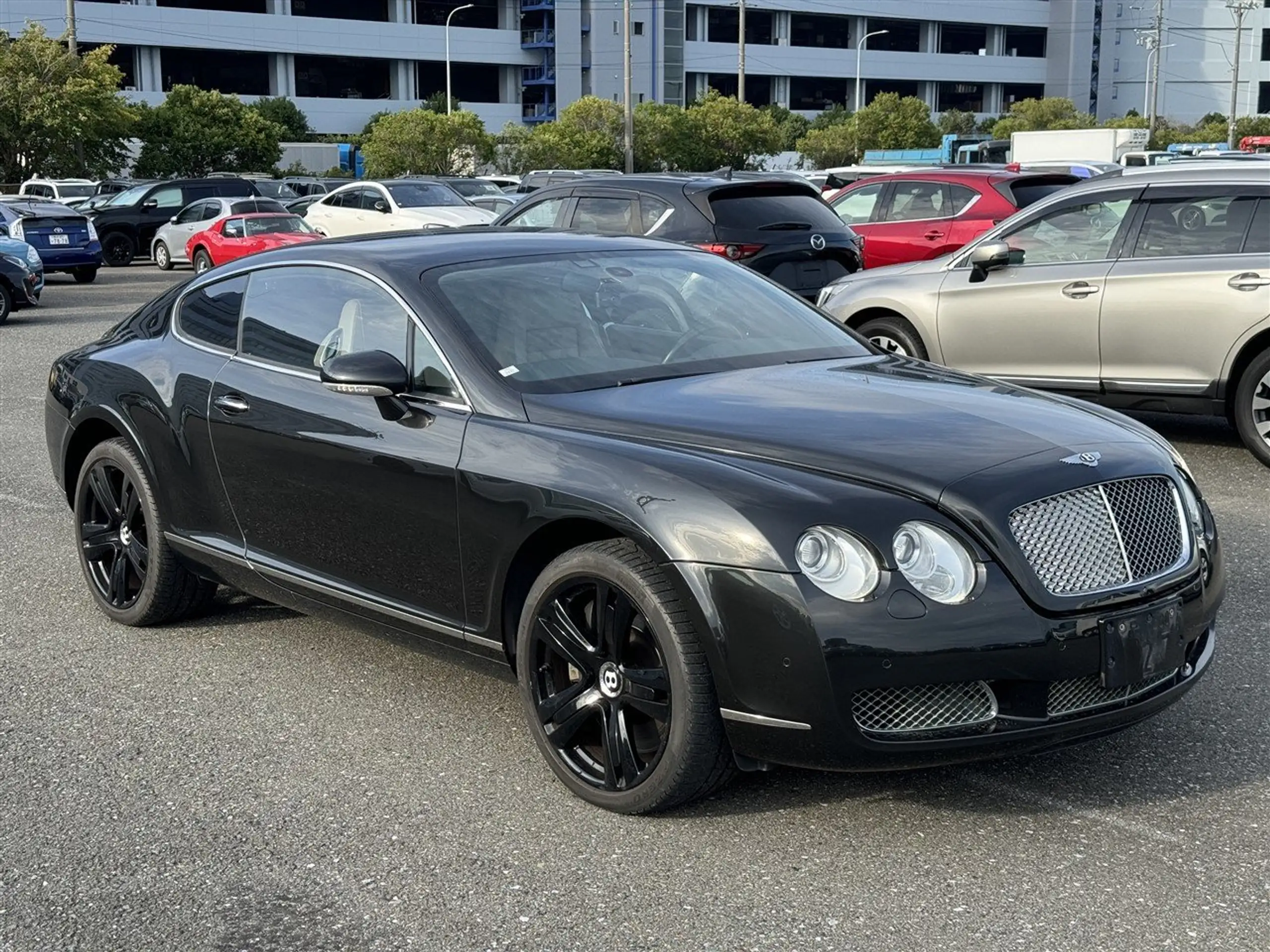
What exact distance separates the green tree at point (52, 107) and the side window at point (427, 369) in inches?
1712

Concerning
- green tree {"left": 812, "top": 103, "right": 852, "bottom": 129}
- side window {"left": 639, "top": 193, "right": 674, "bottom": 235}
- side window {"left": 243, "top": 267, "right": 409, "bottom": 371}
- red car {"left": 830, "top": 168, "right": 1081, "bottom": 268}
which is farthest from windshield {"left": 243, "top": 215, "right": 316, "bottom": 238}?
green tree {"left": 812, "top": 103, "right": 852, "bottom": 129}

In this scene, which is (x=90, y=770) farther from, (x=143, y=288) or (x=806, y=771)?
(x=143, y=288)

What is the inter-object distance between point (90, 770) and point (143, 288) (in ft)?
77.5

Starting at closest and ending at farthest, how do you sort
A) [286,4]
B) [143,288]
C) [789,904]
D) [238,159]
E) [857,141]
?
[789,904] < [143,288] < [238,159] < [857,141] < [286,4]

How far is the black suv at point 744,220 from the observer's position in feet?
41.8

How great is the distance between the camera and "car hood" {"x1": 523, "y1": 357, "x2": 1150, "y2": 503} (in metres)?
4.01

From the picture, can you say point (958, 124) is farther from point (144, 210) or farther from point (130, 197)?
point (144, 210)

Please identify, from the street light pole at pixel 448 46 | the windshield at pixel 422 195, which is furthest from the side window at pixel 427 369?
the street light pole at pixel 448 46

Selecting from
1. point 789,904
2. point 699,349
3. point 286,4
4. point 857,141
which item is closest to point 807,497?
point 789,904

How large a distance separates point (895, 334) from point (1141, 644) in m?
6.86

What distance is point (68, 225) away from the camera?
89.7ft

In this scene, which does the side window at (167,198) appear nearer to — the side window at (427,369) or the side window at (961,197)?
the side window at (961,197)

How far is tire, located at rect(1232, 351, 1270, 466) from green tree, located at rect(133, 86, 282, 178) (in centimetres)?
5413

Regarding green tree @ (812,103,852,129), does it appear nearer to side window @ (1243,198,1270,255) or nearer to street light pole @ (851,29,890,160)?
street light pole @ (851,29,890,160)
